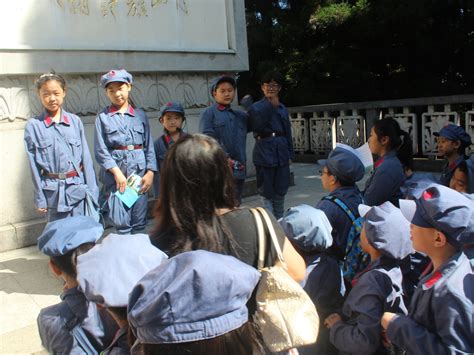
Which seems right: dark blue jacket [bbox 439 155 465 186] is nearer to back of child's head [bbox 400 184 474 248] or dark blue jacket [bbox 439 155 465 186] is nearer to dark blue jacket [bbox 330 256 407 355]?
dark blue jacket [bbox 330 256 407 355]

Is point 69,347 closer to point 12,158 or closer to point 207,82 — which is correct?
point 12,158

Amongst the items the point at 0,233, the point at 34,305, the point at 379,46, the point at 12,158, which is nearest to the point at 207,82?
the point at 12,158

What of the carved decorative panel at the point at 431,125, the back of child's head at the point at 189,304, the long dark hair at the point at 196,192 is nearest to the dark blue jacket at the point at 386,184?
the long dark hair at the point at 196,192

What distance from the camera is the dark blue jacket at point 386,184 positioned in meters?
3.26

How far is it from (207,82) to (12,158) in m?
2.86

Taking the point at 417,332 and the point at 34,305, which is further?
the point at 34,305

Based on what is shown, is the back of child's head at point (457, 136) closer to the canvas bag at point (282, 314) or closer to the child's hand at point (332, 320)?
the child's hand at point (332, 320)

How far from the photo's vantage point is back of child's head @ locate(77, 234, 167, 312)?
1.47 m

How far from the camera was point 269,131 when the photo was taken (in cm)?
462

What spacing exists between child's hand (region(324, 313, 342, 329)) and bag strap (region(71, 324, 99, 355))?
102cm

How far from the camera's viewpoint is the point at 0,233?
15.7 ft

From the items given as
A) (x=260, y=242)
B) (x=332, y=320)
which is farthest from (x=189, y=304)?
(x=332, y=320)

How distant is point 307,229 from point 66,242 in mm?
1005

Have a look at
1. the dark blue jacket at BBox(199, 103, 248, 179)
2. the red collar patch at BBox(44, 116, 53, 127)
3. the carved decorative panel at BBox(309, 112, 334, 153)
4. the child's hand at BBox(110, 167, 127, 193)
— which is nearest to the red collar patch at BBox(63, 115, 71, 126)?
the red collar patch at BBox(44, 116, 53, 127)
